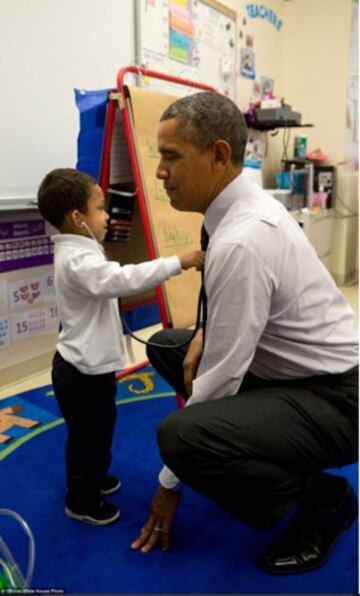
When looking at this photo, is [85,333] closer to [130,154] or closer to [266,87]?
[130,154]

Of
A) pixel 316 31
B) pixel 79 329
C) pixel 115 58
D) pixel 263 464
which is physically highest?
pixel 316 31

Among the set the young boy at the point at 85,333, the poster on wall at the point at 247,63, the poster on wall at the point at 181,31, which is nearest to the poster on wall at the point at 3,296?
the young boy at the point at 85,333

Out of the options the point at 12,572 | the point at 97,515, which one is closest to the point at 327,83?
the point at 97,515

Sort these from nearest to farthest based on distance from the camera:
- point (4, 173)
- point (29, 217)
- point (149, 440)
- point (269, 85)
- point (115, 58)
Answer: point (149, 440)
point (4, 173)
point (29, 217)
point (115, 58)
point (269, 85)

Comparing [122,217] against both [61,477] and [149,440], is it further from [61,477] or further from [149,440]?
[61,477]

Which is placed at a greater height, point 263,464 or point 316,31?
point 316,31

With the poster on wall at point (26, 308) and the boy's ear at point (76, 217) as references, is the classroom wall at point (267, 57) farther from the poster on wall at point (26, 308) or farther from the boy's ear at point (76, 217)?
the boy's ear at point (76, 217)

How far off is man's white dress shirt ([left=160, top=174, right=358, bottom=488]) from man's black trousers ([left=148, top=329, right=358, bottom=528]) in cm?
5

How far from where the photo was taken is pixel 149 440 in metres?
1.73

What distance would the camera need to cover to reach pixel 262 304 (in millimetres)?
A: 1024

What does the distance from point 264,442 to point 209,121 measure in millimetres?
654

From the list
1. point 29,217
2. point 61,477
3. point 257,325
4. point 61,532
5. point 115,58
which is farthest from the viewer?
point 115,58

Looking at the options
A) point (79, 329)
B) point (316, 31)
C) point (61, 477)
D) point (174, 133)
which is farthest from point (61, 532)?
point (316, 31)

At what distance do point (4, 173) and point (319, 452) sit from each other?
5.31ft
